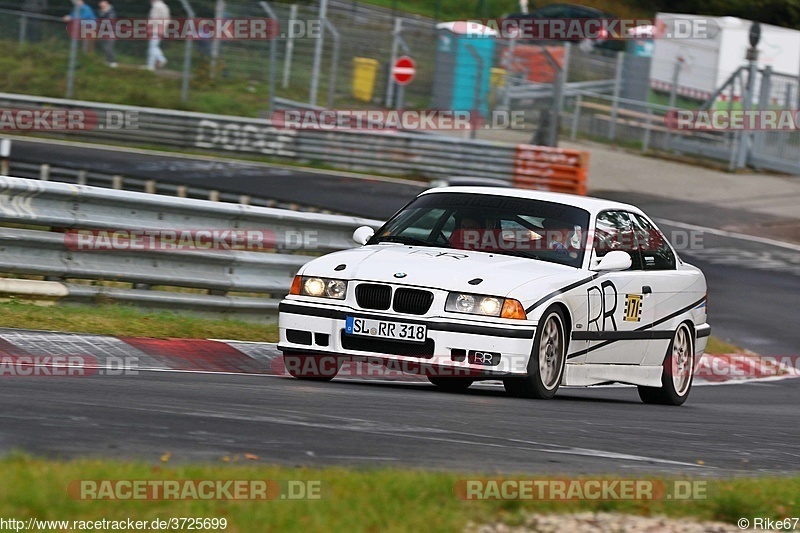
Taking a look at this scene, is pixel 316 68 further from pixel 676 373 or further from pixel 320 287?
pixel 320 287

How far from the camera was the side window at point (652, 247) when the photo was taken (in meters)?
10.5

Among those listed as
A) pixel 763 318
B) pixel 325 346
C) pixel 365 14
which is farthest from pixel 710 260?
pixel 365 14

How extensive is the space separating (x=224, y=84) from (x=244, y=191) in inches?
313

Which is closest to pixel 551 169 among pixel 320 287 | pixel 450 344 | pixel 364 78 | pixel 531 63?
pixel 531 63

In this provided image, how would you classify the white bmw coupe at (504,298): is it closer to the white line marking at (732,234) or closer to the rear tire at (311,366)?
the rear tire at (311,366)

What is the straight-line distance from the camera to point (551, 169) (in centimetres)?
2791

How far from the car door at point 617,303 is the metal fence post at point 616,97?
2436 centimetres

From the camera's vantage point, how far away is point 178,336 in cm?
1058

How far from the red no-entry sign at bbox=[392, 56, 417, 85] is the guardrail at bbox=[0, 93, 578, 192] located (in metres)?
1.84

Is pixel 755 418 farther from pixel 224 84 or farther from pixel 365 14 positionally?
pixel 365 14

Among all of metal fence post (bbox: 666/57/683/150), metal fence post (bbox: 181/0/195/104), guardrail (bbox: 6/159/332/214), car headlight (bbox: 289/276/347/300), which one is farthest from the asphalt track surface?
metal fence post (bbox: 666/57/683/150)

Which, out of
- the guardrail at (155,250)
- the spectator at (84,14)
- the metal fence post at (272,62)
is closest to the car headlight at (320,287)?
the guardrail at (155,250)

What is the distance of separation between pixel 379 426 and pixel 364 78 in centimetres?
2411

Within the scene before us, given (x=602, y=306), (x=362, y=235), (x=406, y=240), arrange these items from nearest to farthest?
(x=602, y=306)
(x=406, y=240)
(x=362, y=235)
